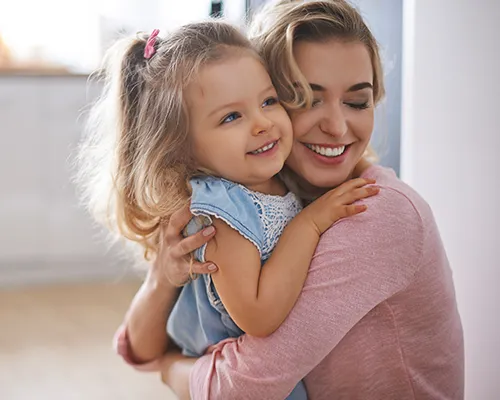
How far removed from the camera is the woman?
3.96 ft

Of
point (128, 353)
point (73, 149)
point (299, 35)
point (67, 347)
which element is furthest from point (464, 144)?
point (73, 149)

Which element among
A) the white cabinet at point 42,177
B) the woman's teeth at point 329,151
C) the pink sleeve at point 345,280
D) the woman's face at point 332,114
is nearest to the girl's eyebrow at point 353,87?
the woman's face at point 332,114

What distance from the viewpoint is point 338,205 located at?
4.07ft

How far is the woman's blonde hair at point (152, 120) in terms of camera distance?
1261mm

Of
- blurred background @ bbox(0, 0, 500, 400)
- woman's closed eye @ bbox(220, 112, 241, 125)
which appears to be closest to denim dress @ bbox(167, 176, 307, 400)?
woman's closed eye @ bbox(220, 112, 241, 125)

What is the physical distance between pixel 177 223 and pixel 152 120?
0.19 metres

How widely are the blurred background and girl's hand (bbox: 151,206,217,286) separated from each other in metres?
0.38

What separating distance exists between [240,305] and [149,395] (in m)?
1.25

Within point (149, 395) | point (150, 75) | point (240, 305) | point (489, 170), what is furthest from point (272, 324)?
point (149, 395)

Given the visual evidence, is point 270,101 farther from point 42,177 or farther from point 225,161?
point 42,177

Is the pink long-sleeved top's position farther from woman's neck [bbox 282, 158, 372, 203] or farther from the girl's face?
the girl's face

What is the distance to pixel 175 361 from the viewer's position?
154cm

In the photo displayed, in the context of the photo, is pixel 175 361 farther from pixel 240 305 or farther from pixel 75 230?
pixel 75 230

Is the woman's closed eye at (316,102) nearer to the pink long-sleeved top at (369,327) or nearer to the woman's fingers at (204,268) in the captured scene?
the pink long-sleeved top at (369,327)
